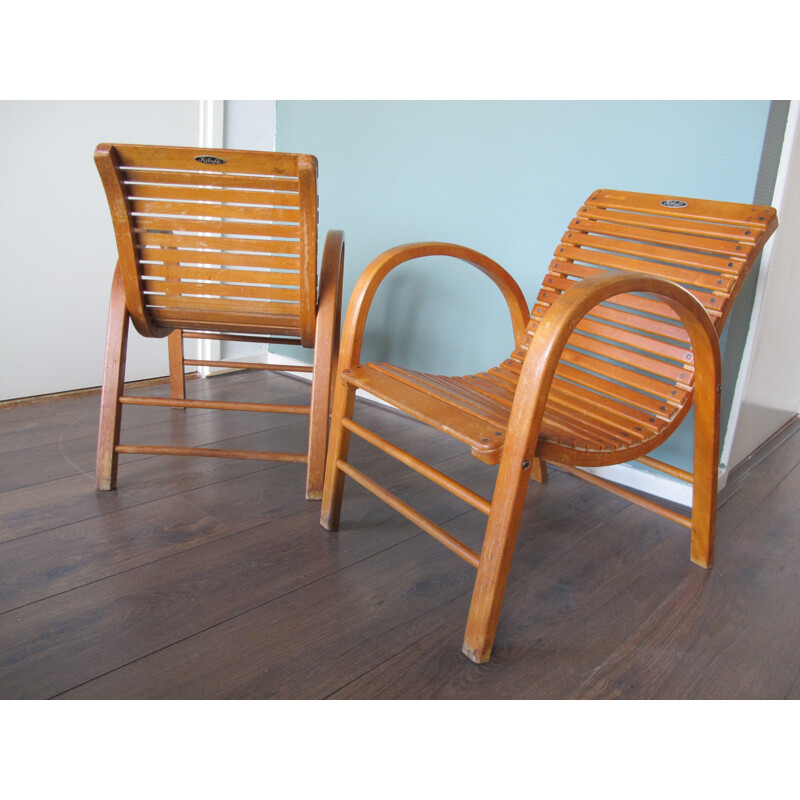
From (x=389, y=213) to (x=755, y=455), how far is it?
1496mm

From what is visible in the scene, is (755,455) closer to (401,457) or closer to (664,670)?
(664,670)

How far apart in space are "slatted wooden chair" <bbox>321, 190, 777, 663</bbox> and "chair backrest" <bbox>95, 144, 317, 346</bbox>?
0.78 ft

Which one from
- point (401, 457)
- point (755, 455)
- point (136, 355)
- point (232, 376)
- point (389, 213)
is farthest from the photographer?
point (232, 376)

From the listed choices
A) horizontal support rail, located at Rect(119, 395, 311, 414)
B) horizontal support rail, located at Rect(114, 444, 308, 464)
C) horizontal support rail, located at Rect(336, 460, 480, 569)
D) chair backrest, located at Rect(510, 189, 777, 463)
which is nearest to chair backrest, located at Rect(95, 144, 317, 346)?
horizontal support rail, located at Rect(119, 395, 311, 414)

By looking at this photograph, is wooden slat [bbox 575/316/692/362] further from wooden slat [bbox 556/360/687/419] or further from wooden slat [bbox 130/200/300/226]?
wooden slat [bbox 130/200/300/226]

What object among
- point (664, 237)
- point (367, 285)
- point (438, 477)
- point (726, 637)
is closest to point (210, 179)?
point (367, 285)

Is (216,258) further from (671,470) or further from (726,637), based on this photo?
(726,637)

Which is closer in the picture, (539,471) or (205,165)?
(205,165)

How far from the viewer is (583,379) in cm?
149

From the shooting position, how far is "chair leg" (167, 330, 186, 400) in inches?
80.7

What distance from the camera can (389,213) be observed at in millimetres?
2277

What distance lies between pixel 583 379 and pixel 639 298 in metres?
0.22
